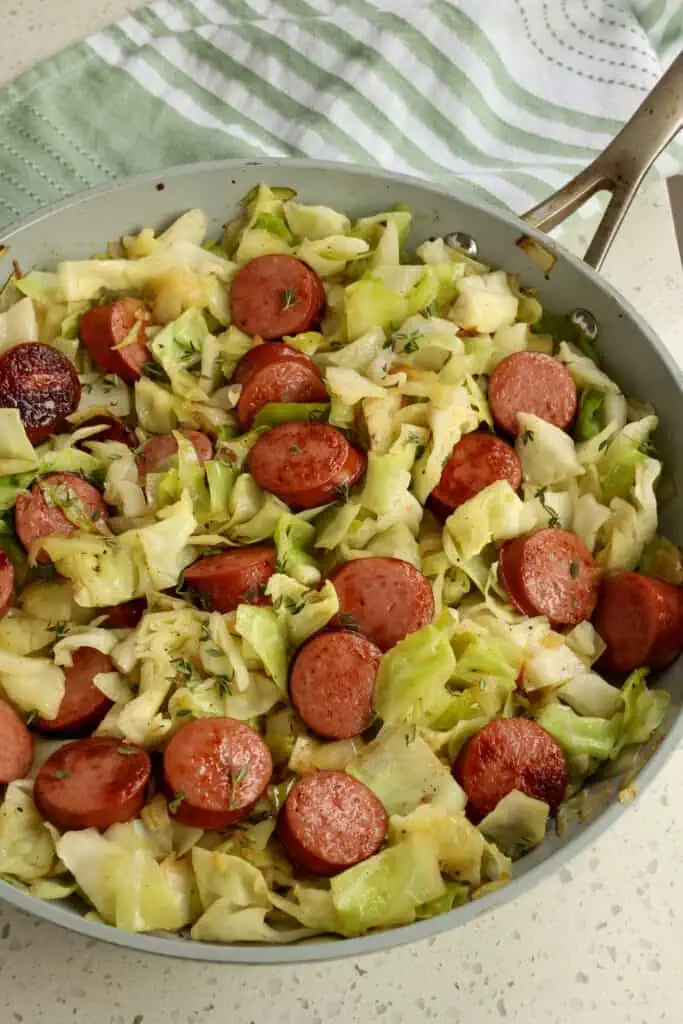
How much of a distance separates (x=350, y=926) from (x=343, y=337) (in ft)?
3.34

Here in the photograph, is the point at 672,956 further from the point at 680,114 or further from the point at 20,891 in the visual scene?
the point at 680,114

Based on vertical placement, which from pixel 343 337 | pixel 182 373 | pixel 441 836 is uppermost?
pixel 343 337

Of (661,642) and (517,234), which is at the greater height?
(517,234)

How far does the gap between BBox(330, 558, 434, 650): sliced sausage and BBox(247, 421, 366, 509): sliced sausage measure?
16cm

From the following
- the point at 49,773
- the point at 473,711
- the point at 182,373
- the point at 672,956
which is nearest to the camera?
the point at 49,773

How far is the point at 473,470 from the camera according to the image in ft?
6.09

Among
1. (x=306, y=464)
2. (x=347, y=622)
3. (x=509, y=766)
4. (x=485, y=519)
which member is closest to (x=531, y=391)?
(x=485, y=519)

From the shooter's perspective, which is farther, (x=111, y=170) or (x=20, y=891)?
(x=111, y=170)

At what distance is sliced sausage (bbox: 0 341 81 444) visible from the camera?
190 cm

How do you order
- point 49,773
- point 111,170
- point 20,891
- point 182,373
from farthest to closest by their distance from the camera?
point 111,170, point 182,373, point 49,773, point 20,891

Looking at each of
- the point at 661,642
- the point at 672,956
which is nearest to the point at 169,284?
the point at 661,642

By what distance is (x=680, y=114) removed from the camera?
2.02 meters

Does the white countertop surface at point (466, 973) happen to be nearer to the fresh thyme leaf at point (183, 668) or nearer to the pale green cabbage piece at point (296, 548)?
the fresh thyme leaf at point (183, 668)

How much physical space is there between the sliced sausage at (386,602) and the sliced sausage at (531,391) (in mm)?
399
